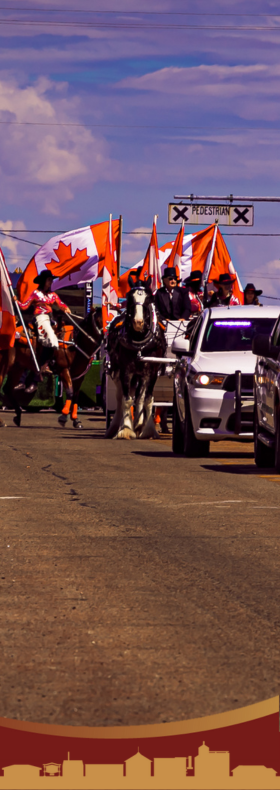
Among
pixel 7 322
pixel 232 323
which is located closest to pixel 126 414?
pixel 232 323

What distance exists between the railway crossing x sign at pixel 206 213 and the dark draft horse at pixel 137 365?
22.3 metres

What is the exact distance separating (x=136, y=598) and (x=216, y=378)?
32.4 feet

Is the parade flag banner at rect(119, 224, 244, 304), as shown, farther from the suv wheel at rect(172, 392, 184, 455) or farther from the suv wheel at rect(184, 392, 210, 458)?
the suv wheel at rect(184, 392, 210, 458)

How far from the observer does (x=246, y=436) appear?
1700 cm

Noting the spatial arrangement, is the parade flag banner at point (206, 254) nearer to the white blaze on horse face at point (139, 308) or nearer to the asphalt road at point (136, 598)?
the white blaze on horse face at point (139, 308)

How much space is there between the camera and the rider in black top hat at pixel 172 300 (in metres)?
23.3

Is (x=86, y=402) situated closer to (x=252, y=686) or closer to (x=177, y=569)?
(x=177, y=569)

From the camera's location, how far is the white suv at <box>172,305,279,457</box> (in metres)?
16.6

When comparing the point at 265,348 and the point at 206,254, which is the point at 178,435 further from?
the point at 206,254

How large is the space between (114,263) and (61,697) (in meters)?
22.7

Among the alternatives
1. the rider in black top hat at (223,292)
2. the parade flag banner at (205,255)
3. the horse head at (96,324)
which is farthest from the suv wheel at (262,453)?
the parade flag banner at (205,255)

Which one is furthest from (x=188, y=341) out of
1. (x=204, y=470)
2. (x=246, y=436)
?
(x=204, y=470)

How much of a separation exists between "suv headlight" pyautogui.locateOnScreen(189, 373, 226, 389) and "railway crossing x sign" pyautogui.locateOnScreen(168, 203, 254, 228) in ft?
89.5

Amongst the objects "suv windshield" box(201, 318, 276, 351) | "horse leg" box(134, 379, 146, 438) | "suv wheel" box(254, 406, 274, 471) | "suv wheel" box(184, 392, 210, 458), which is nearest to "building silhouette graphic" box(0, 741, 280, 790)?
"suv wheel" box(254, 406, 274, 471)
